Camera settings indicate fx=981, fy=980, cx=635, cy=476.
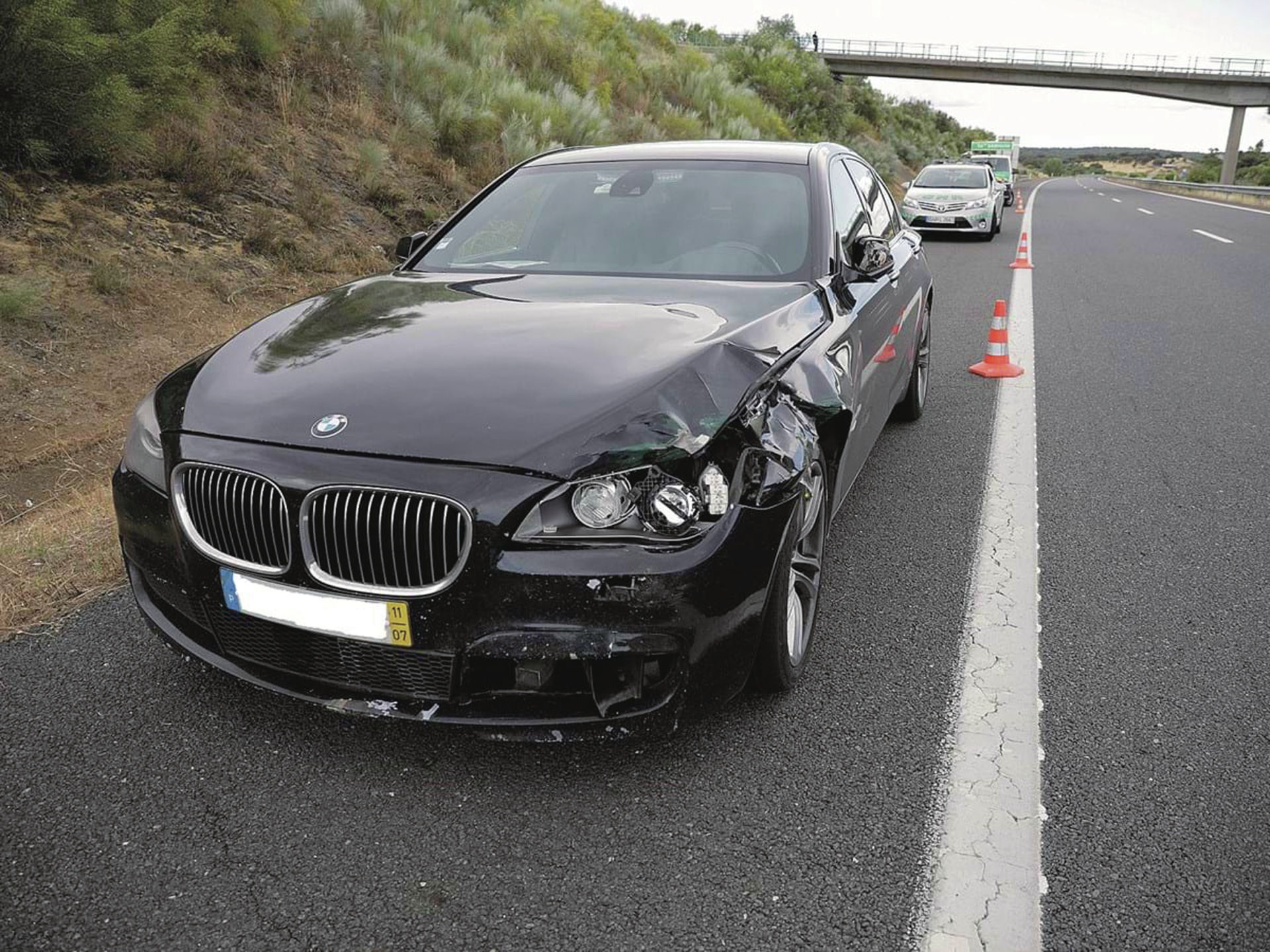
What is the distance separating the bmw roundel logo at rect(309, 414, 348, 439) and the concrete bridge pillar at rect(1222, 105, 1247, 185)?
68.5m

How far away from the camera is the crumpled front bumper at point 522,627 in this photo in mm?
2277

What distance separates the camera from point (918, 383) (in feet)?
19.0

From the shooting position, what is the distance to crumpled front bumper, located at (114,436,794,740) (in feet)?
7.47

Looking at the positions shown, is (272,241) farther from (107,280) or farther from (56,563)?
(56,563)

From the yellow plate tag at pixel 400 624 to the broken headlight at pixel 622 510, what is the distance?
0.33 metres

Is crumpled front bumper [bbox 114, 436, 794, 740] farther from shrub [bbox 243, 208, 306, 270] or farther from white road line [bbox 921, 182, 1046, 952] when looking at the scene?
shrub [bbox 243, 208, 306, 270]

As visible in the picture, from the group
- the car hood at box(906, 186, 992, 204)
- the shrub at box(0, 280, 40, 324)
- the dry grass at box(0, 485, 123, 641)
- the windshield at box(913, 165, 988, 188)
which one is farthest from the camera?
the windshield at box(913, 165, 988, 188)

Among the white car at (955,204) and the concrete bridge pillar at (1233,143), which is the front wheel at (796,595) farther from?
the concrete bridge pillar at (1233,143)

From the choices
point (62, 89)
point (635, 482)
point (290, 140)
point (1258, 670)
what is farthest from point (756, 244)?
point (290, 140)

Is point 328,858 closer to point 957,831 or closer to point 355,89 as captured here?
point 957,831

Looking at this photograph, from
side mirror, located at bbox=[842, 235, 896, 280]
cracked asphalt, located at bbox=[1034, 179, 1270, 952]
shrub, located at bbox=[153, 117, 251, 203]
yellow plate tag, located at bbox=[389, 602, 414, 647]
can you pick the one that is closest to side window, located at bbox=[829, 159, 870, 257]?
side mirror, located at bbox=[842, 235, 896, 280]

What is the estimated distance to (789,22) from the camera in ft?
161

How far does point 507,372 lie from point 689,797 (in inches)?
47.8

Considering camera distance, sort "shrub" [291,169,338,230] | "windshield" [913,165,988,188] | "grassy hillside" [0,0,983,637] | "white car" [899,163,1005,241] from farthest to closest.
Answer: "windshield" [913,165,988,188] → "white car" [899,163,1005,241] → "shrub" [291,169,338,230] → "grassy hillside" [0,0,983,637]
